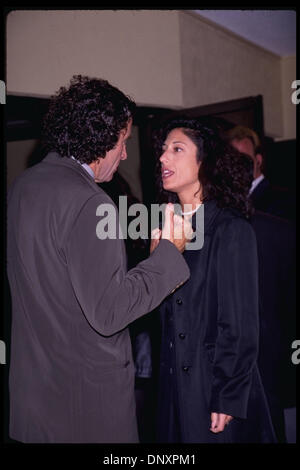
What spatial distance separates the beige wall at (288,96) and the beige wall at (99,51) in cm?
262

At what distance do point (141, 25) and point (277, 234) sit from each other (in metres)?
2.61

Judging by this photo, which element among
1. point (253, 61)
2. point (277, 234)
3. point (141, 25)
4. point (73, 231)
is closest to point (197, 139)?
point (277, 234)

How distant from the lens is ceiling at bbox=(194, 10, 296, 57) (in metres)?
5.00

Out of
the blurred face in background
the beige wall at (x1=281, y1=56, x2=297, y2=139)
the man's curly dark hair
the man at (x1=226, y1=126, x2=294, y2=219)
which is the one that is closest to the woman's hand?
the man's curly dark hair

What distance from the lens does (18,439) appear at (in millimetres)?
1463

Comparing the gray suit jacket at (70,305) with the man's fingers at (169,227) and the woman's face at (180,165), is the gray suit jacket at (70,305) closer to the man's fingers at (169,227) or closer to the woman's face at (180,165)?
the man's fingers at (169,227)

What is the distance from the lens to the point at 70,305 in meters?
1.35

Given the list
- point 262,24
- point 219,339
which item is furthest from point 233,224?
point 262,24

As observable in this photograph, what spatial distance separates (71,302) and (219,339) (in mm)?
719

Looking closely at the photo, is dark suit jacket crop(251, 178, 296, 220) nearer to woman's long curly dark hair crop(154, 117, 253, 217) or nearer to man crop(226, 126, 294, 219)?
man crop(226, 126, 294, 219)

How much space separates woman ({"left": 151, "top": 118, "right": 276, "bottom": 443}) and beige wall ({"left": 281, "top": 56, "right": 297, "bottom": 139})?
502 centimetres

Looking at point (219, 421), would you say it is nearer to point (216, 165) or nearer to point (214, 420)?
point (214, 420)

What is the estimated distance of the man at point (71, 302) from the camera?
1277 millimetres

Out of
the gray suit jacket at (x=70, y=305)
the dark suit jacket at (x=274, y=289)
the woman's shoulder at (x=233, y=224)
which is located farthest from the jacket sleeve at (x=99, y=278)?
the dark suit jacket at (x=274, y=289)
